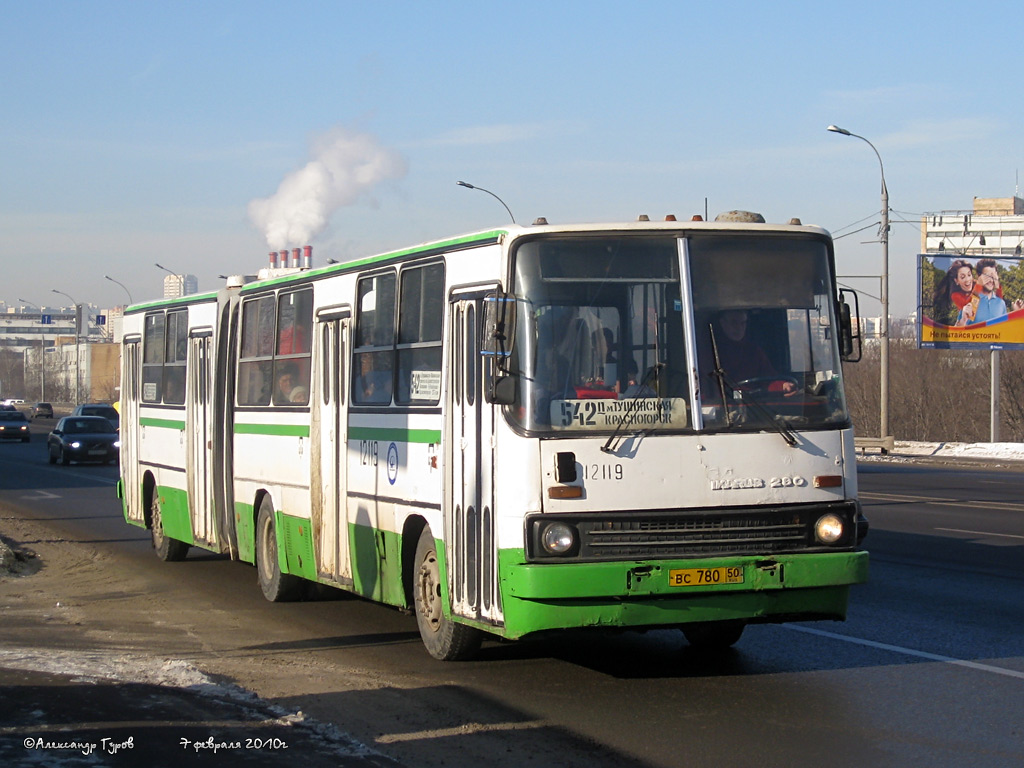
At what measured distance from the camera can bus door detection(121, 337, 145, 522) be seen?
17.0 metres

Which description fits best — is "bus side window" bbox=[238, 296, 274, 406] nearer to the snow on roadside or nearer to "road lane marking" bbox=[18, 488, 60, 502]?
"road lane marking" bbox=[18, 488, 60, 502]

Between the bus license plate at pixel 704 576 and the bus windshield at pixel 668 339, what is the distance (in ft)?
2.69

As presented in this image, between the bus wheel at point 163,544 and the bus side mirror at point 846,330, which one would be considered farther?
the bus wheel at point 163,544

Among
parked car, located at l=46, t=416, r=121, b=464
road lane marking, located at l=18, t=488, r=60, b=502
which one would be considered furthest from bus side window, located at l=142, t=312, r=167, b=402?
parked car, located at l=46, t=416, r=121, b=464

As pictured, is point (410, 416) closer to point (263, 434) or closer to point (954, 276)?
point (263, 434)

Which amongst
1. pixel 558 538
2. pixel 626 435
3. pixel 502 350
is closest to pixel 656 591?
pixel 558 538

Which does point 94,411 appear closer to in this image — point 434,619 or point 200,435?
point 200,435

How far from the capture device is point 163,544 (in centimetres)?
1598

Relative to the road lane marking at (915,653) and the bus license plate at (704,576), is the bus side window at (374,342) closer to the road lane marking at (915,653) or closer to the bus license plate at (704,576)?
the bus license plate at (704,576)

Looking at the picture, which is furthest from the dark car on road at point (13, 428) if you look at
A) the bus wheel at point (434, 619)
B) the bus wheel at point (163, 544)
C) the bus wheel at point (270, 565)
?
the bus wheel at point (434, 619)

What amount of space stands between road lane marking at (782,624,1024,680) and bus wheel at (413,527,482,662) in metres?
2.73

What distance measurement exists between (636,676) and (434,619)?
1431 mm

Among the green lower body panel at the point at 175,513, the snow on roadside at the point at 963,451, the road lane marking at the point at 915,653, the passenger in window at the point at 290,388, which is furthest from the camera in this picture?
the snow on roadside at the point at 963,451

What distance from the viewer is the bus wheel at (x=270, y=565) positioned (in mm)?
12125
